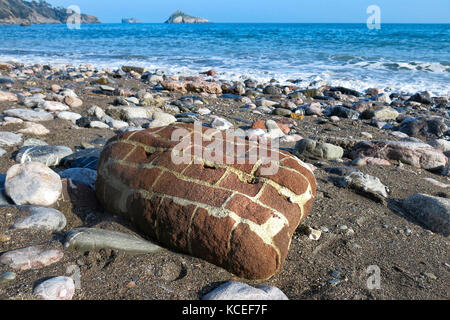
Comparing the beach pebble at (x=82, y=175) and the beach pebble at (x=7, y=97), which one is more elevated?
the beach pebble at (x=7, y=97)

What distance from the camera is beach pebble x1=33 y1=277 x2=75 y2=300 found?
1.72 metres

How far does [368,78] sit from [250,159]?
31.9 feet

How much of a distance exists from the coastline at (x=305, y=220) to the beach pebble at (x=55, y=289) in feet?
0.16

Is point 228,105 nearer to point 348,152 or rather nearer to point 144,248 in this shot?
point 348,152

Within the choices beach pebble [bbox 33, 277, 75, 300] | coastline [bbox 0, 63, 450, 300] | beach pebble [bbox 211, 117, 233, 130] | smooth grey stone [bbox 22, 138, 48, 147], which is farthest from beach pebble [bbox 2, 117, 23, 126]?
beach pebble [bbox 33, 277, 75, 300]

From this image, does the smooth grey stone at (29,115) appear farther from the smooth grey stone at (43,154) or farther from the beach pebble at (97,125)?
the smooth grey stone at (43,154)

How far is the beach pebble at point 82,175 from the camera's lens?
9.19 feet

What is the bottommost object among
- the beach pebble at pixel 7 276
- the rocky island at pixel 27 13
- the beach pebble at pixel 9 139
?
the beach pebble at pixel 7 276

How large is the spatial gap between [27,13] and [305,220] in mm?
98181

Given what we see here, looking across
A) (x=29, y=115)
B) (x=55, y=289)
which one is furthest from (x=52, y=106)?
(x=55, y=289)

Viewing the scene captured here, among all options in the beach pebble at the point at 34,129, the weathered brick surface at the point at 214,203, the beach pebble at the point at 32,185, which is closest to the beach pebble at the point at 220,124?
the beach pebble at the point at 34,129

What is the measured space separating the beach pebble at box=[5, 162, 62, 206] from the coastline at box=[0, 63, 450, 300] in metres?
0.09

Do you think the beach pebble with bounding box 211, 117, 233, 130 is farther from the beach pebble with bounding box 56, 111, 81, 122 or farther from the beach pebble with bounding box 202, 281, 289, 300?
the beach pebble with bounding box 202, 281, 289, 300
